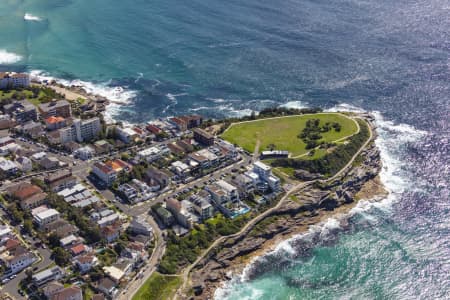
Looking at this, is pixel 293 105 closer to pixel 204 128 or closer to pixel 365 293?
pixel 204 128

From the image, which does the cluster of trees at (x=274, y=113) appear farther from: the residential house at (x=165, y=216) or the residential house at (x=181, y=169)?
the residential house at (x=165, y=216)

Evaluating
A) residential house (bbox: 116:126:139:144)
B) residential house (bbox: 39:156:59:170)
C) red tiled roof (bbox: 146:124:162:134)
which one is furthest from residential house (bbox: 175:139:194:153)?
residential house (bbox: 39:156:59:170)

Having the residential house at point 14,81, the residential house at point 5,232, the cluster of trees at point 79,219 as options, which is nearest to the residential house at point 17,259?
the residential house at point 5,232

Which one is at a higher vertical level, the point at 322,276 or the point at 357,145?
A: the point at 357,145

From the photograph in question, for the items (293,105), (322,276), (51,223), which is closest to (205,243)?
(322,276)

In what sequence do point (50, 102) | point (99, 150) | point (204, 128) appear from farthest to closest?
1. point (50, 102)
2. point (204, 128)
3. point (99, 150)

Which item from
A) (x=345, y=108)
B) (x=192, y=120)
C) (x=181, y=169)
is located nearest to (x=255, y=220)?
(x=181, y=169)
